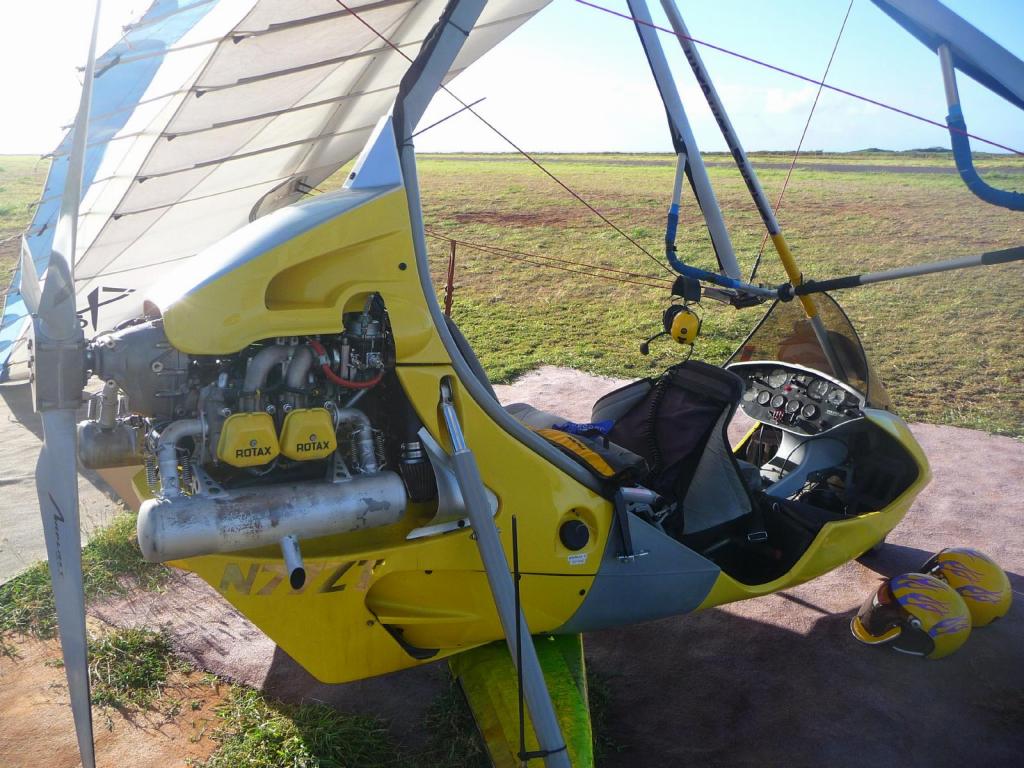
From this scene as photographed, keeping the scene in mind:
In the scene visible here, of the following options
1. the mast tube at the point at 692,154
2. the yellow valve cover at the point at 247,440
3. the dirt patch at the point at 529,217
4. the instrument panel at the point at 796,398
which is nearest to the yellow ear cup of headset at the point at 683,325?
the instrument panel at the point at 796,398

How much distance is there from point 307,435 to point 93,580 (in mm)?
2999

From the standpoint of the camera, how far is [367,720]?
3742 millimetres

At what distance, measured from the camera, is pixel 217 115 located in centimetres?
551

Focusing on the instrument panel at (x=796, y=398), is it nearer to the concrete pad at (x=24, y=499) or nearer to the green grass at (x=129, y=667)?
the green grass at (x=129, y=667)

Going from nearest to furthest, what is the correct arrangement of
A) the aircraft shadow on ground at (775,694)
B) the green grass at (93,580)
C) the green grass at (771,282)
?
the aircraft shadow on ground at (775,694), the green grass at (93,580), the green grass at (771,282)

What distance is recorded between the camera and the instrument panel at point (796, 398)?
16.8 ft

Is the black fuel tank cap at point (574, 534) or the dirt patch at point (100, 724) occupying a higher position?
the black fuel tank cap at point (574, 534)

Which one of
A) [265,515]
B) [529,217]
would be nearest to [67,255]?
[265,515]

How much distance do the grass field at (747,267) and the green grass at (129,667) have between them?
15.2ft

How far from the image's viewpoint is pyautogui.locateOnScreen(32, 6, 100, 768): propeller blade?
262 cm

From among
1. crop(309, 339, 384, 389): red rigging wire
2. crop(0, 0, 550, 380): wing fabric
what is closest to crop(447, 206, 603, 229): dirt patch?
crop(0, 0, 550, 380): wing fabric

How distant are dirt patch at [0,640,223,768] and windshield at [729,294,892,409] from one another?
3934mm

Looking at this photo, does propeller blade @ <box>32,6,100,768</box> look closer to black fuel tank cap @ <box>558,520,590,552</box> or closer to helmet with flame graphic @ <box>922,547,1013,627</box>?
black fuel tank cap @ <box>558,520,590,552</box>

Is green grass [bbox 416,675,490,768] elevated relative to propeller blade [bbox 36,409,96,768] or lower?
lower
